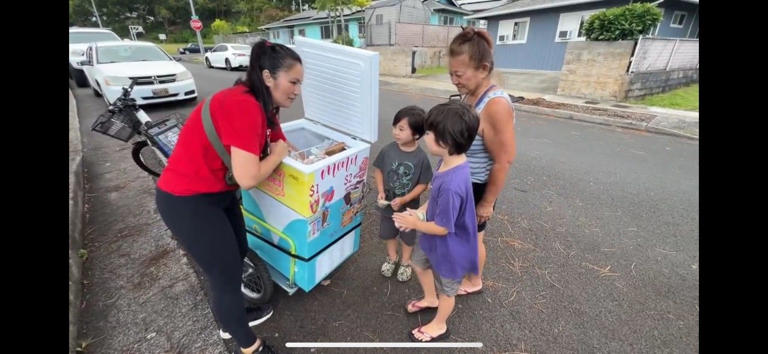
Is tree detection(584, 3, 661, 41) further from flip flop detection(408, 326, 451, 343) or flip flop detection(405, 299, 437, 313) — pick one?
flip flop detection(408, 326, 451, 343)

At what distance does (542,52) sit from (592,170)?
1218 cm

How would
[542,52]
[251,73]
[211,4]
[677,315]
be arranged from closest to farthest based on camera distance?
[251,73]
[677,315]
[542,52]
[211,4]

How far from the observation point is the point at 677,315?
2039 mm

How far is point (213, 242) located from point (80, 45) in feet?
44.2

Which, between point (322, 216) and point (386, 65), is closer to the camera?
point (322, 216)

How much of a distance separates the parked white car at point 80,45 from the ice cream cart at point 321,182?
11.1 meters

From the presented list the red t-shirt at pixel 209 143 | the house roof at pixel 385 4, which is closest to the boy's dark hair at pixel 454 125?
the red t-shirt at pixel 209 143

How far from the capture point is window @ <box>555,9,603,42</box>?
13.0m

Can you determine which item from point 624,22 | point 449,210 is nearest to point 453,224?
point 449,210

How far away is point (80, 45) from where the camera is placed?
10242 millimetres

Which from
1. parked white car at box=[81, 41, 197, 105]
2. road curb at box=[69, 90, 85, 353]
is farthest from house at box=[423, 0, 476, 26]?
road curb at box=[69, 90, 85, 353]

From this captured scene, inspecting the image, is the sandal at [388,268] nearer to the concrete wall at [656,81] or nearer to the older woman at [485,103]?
the older woman at [485,103]
